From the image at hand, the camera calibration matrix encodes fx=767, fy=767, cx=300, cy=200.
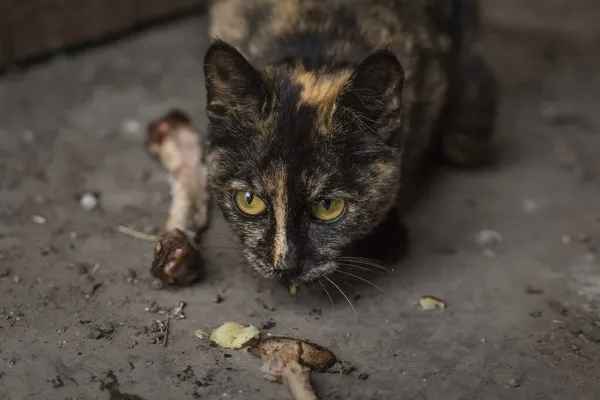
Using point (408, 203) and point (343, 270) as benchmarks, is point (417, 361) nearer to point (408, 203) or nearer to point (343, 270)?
point (343, 270)

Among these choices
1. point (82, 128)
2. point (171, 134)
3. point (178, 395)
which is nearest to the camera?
point (178, 395)

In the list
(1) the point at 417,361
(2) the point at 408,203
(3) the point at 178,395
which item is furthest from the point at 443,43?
(3) the point at 178,395

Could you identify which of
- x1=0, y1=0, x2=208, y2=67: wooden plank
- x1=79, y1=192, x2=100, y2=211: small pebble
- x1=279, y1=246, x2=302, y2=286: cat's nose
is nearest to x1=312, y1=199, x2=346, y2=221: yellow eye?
x1=279, y1=246, x2=302, y2=286: cat's nose

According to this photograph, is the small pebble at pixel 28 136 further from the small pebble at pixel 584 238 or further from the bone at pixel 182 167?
the small pebble at pixel 584 238

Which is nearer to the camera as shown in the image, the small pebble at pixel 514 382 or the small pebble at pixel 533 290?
the small pebble at pixel 514 382

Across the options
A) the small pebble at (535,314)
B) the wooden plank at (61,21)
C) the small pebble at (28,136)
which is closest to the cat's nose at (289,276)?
the small pebble at (535,314)

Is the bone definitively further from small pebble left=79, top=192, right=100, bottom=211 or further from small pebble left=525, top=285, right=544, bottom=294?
small pebble left=525, top=285, right=544, bottom=294
